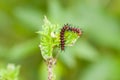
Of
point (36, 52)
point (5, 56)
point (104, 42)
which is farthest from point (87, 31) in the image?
point (5, 56)

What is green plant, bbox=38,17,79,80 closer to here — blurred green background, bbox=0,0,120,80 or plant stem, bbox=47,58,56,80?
plant stem, bbox=47,58,56,80

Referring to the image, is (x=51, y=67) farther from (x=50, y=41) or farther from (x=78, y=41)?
(x=78, y=41)

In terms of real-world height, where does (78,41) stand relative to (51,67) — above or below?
above

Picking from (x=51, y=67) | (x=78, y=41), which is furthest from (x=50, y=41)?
(x=78, y=41)

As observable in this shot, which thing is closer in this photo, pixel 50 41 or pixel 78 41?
pixel 50 41

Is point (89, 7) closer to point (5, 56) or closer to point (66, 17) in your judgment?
point (66, 17)

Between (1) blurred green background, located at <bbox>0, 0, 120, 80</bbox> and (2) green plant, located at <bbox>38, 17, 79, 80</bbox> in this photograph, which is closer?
(2) green plant, located at <bbox>38, 17, 79, 80</bbox>

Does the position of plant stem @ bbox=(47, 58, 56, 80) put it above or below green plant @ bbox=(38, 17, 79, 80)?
below

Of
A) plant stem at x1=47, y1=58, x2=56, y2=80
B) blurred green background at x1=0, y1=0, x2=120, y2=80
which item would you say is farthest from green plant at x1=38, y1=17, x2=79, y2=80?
blurred green background at x1=0, y1=0, x2=120, y2=80
